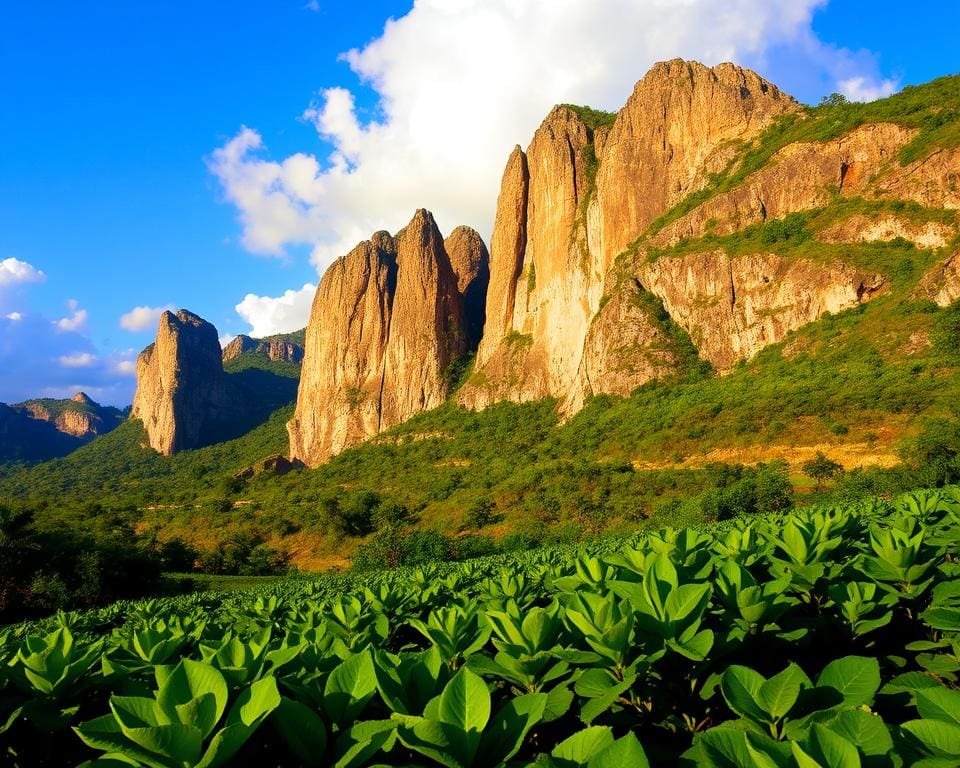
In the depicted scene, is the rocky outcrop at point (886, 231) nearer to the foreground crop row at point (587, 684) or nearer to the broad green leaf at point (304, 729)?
the foreground crop row at point (587, 684)

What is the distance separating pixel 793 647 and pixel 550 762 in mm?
1607

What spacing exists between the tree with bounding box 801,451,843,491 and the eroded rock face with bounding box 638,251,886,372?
74.7 feet

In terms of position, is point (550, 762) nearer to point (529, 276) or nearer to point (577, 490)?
point (577, 490)

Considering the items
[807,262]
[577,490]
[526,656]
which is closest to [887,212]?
[807,262]

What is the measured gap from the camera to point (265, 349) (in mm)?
169625

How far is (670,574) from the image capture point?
2270 mm

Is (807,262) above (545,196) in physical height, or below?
below

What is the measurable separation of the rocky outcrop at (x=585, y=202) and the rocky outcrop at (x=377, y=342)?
9.34 m

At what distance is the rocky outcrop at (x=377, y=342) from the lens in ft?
279

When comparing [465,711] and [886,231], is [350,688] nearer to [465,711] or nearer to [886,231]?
[465,711]

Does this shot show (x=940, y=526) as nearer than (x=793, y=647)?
No

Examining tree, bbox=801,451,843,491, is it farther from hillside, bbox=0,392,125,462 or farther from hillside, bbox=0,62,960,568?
hillside, bbox=0,392,125,462

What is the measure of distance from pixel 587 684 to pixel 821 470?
1195 inches

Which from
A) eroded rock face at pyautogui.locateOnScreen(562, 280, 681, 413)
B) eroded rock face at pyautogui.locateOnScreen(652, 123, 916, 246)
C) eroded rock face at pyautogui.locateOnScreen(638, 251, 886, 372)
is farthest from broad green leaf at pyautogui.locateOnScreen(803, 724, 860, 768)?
eroded rock face at pyautogui.locateOnScreen(652, 123, 916, 246)
